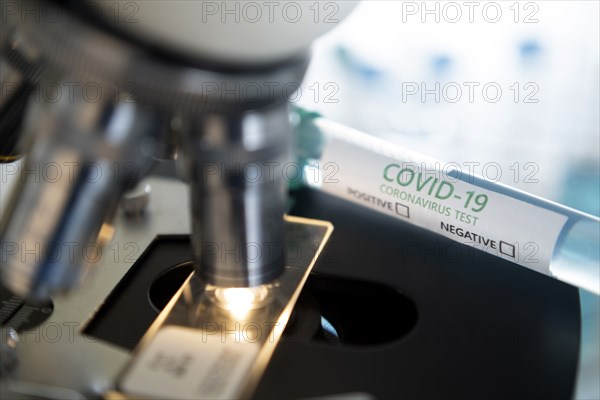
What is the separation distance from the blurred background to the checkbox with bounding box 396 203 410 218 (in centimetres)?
36

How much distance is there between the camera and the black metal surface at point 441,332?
44 cm

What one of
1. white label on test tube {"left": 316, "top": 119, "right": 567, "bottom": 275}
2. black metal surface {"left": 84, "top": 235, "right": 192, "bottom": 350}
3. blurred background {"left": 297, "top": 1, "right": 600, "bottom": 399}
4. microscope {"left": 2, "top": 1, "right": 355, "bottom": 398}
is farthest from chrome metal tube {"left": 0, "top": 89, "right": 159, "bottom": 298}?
blurred background {"left": 297, "top": 1, "right": 600, "bottom": 399}

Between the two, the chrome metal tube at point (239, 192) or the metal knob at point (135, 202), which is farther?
the metal knob at point (135, 202)

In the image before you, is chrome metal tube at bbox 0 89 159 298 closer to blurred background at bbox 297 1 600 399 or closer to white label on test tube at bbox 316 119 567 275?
white label on test tube at bbox 316 119 567 275

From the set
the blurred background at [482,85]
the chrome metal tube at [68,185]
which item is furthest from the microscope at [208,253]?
the blurred background at [482,85]

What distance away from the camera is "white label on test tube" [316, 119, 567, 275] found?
0.54 metres

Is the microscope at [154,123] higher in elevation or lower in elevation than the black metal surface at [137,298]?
higher

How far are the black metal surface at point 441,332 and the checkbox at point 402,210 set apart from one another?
1 centimetres

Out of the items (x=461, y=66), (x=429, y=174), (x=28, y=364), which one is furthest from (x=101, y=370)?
(x=461, y=66)

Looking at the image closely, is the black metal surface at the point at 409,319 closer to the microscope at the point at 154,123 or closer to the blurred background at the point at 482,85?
the microscope at the point at 154,123

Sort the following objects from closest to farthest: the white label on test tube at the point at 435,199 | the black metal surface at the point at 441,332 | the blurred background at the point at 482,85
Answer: the black metal surface at the point at 441,332
the white label on test tube at the point at 435,199
the blurred background at the point at 482,85

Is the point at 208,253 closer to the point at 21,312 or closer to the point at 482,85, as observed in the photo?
the point at 21,312

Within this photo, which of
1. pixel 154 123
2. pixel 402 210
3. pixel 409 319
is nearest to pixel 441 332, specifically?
pixel 409 319

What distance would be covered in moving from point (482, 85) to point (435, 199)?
470mm
